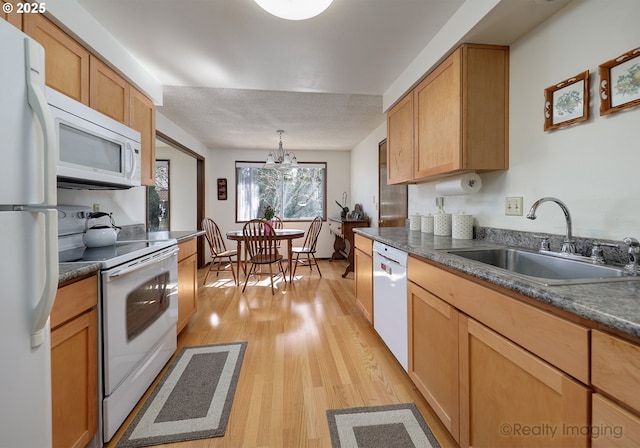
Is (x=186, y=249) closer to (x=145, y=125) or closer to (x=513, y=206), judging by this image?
(x=145, y=125)

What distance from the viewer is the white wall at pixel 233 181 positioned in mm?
5133

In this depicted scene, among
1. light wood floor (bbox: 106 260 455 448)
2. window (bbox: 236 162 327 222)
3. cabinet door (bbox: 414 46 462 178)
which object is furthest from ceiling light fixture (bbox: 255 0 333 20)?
window (bbox: 236 162 327 222)

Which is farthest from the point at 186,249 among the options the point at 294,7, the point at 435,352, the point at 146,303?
the point at 435,352

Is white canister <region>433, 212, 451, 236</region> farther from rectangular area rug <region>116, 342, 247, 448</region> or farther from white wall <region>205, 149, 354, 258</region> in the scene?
white wall <region>205, 149, 354, 258</region>

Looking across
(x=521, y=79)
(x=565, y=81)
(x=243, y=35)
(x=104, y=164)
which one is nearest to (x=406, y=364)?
(x=565, y=81)

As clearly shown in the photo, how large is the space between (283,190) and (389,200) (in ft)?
8.24

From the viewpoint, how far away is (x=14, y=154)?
713 mm

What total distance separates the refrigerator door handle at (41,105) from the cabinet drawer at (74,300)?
0.38 m

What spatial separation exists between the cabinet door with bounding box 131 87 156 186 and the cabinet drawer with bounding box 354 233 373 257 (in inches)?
75.8

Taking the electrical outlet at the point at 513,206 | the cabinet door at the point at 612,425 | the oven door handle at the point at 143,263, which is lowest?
the cabinet door at the point at 612,425

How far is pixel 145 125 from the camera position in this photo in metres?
2.29

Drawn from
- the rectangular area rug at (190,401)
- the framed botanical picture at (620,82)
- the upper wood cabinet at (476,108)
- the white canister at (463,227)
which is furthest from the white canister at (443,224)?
the rectangular area rug at (190,401)

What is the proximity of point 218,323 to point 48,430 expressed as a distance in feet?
5.53

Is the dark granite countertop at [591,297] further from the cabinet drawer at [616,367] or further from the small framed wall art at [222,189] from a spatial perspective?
the small framed wall art at [222,189]
